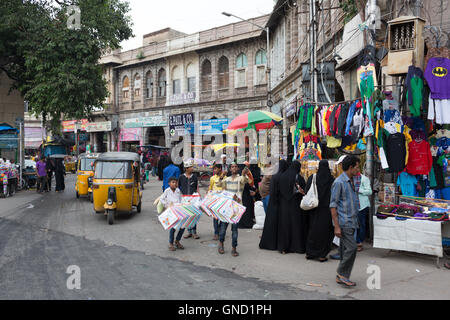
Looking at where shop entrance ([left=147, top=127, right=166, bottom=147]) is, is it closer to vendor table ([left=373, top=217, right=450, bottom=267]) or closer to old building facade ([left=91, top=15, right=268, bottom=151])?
old building facade ([left=91, top=15, right=268, bottom=151])

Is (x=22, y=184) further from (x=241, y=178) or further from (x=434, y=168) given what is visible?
(x=434, y=168)

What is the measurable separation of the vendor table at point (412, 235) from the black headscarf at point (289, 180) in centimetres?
162

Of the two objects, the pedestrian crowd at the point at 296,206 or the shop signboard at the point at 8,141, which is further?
the shop signboard at the point at 8,141

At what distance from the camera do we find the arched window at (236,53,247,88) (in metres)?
29.2

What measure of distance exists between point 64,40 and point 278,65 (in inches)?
489

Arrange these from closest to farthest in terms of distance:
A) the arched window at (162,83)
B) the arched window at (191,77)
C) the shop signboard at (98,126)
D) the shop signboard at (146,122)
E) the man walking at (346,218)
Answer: the man walking at (346,218), the arched window at (191,77), the shop signboard at (146,122), the arched window at (162,83), the shop signboard at (98,126)

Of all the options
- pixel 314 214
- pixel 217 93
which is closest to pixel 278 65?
Result: pixel 217 93

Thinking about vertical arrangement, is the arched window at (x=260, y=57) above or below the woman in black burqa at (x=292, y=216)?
above

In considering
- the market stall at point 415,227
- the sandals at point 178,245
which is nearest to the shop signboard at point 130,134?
the sandals at point 178,245

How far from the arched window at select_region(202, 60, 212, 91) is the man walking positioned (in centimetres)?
2671

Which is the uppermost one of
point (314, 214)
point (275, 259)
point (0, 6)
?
point (0, 6)

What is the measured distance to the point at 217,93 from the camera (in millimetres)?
30641

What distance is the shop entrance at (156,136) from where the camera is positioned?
3569 cm

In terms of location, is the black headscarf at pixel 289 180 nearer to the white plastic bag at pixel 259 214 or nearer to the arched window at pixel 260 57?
the white plastic bag at pixel 259 214
